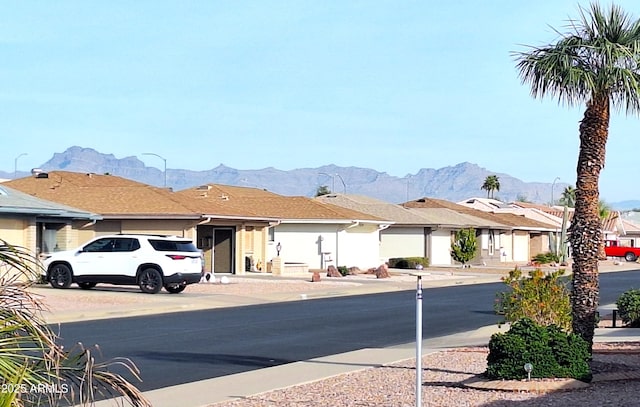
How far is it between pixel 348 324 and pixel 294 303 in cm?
765

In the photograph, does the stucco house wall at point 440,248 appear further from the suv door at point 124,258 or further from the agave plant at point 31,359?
the agave plant at point 31,359

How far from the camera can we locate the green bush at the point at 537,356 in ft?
39.2

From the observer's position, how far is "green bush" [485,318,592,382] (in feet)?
39.2

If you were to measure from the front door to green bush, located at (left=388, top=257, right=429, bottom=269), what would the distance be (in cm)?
1600

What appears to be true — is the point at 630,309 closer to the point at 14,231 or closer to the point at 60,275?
the point at 60,275

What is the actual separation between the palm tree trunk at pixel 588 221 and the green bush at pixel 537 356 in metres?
1.14

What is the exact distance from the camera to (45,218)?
1438 inches

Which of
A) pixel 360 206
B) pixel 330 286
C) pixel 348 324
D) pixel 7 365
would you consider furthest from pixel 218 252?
pixel 7 365

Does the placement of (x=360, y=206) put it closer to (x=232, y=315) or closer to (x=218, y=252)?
(x=218, y=252)

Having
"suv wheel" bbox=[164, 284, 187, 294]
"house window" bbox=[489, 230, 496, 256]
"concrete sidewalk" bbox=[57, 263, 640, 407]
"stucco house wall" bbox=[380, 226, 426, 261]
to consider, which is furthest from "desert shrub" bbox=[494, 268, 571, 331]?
"house window" bbox=[489, 230, 496, 256]

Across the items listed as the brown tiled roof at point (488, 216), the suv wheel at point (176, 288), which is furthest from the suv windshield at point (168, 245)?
the brown tiled roof at point (488, 216)

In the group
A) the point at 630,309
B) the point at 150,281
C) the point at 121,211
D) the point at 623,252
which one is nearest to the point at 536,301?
the point at 630,309

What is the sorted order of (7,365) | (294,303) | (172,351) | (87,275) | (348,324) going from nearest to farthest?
(7,365) → (172,351) → (348,324) → (294,303) → (87,275)

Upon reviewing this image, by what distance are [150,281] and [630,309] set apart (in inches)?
613
